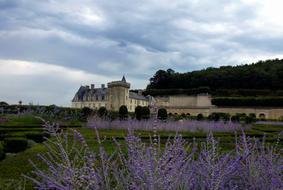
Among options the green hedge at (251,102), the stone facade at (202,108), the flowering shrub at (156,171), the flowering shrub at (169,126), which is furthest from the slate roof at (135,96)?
the flowering shrub at (156,171)

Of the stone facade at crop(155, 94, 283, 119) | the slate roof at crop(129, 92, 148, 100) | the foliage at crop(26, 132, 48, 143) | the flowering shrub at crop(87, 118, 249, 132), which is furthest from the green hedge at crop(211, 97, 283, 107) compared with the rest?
the foliage at crop(26, 132, 48, 143)

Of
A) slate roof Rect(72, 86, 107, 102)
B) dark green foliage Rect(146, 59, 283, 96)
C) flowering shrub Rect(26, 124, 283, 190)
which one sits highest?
dark green foliage Rect(146, 59, 283, 96)

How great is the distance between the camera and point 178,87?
241 ft

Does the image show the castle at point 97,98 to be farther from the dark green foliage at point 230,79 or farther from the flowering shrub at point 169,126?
the flowering shrub at point 169,126

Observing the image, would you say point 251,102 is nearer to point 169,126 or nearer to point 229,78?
point 229,78

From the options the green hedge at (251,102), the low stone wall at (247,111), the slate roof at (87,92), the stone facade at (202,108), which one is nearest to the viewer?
the low stone wall at (247,111)

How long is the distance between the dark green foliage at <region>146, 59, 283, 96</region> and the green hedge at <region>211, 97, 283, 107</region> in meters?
6.50

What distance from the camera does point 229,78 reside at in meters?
69.5

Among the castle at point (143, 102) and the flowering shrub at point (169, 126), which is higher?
the castle at point (143, 102)

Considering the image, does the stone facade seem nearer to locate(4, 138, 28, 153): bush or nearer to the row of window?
the row of window

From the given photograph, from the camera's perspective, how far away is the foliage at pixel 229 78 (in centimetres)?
6662

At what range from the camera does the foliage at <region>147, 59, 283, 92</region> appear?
6662 centimetres

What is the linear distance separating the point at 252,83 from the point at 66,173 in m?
67.5

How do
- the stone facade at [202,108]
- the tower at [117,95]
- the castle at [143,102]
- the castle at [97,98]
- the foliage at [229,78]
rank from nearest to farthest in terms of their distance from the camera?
1. the tower at [117,95]
2. the castle at [143,102]
3. the stone facade at [202,108]
4. the castle at [97,98]
5. the foliage at [229,78]
